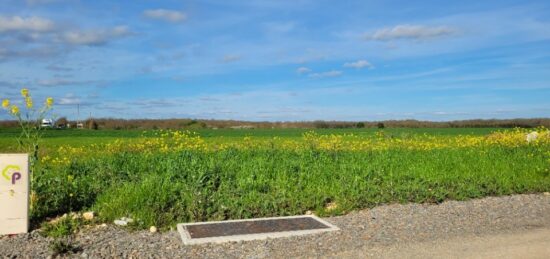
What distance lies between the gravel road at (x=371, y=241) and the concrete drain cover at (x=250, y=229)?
0.43 ft

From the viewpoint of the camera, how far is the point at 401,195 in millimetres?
9352

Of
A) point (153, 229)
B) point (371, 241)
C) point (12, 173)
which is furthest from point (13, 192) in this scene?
point (371, 241)

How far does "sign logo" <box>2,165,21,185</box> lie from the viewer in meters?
6.85

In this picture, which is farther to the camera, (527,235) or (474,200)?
(474,200)

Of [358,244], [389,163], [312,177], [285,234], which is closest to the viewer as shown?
[358,244]

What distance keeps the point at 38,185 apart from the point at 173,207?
7.42 feet

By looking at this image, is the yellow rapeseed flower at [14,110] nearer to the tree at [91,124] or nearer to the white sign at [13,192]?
the white sign at [13,192]

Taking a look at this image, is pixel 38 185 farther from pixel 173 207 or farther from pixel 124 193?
pixel 173 207

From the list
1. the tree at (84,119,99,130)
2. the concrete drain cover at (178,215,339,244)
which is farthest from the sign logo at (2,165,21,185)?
the tree at (84,119,99,130)

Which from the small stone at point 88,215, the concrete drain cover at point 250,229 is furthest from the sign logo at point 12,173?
the concrete drain cover at point 250,229

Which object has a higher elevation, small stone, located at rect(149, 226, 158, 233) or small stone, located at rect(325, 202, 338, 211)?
small stone, located at rect(325, 202, 338, 211)

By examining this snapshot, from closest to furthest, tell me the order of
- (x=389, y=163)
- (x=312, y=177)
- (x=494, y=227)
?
(x=494, y=227)
(x=312, y=177)
(x=389, y=163)

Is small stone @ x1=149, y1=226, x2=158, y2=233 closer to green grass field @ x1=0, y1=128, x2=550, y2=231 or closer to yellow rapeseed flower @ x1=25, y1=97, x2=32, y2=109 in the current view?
green grass field @ x1=0, y1=128, x2=550, y2=231

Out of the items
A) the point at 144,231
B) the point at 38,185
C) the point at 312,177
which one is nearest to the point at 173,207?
the point at 144,231
